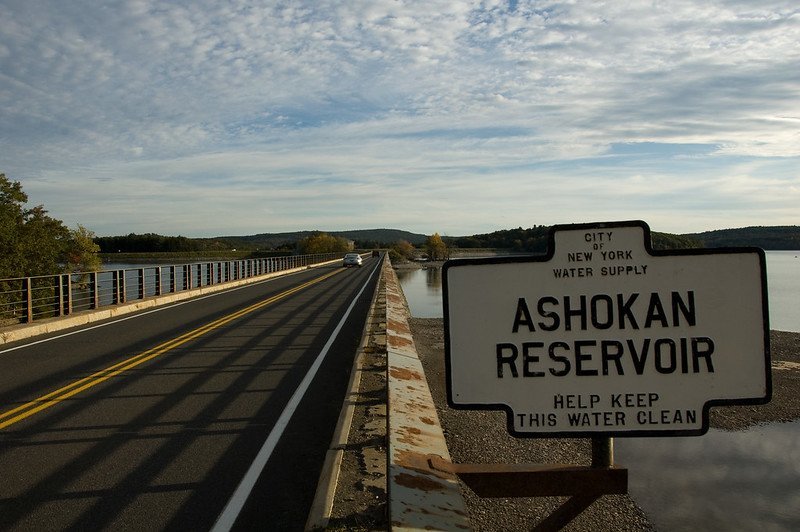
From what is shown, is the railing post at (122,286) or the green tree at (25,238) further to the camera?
the green tree at (25,238)

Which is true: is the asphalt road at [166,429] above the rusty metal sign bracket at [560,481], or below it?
below

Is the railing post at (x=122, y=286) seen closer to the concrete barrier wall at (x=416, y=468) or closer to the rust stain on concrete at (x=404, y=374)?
the rust stain on concrete at (x=404, y=374)

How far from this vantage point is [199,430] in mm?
6953

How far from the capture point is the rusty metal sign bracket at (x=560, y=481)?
89.6 inches

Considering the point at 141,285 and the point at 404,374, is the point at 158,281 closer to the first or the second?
the point at 141,285

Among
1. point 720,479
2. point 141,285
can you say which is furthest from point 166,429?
point 141,285

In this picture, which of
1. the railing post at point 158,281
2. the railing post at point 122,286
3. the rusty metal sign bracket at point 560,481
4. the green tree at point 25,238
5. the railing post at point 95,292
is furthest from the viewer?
the green tree at point 25,238

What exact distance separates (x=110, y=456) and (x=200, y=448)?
31.5 inches

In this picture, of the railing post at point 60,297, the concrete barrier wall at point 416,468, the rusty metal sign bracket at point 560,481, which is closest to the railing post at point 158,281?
the railing post at point 60,297

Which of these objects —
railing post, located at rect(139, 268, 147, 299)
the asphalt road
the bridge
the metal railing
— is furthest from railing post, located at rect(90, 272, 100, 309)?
Result: the asphalt road

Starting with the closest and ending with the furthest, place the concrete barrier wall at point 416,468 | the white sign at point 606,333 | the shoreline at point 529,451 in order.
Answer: the white sign at point 606,333 < the concrete barrier wall at point 416,468 < the shoreline at point 529,451

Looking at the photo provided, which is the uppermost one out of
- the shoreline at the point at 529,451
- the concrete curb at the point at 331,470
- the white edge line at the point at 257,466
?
the concrete curb at the point at 331,470

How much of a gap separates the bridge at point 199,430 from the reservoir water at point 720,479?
255 centimetres

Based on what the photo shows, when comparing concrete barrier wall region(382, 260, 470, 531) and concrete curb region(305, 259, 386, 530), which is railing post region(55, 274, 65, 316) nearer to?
concrete curb region(305, 259, 386, 530)
